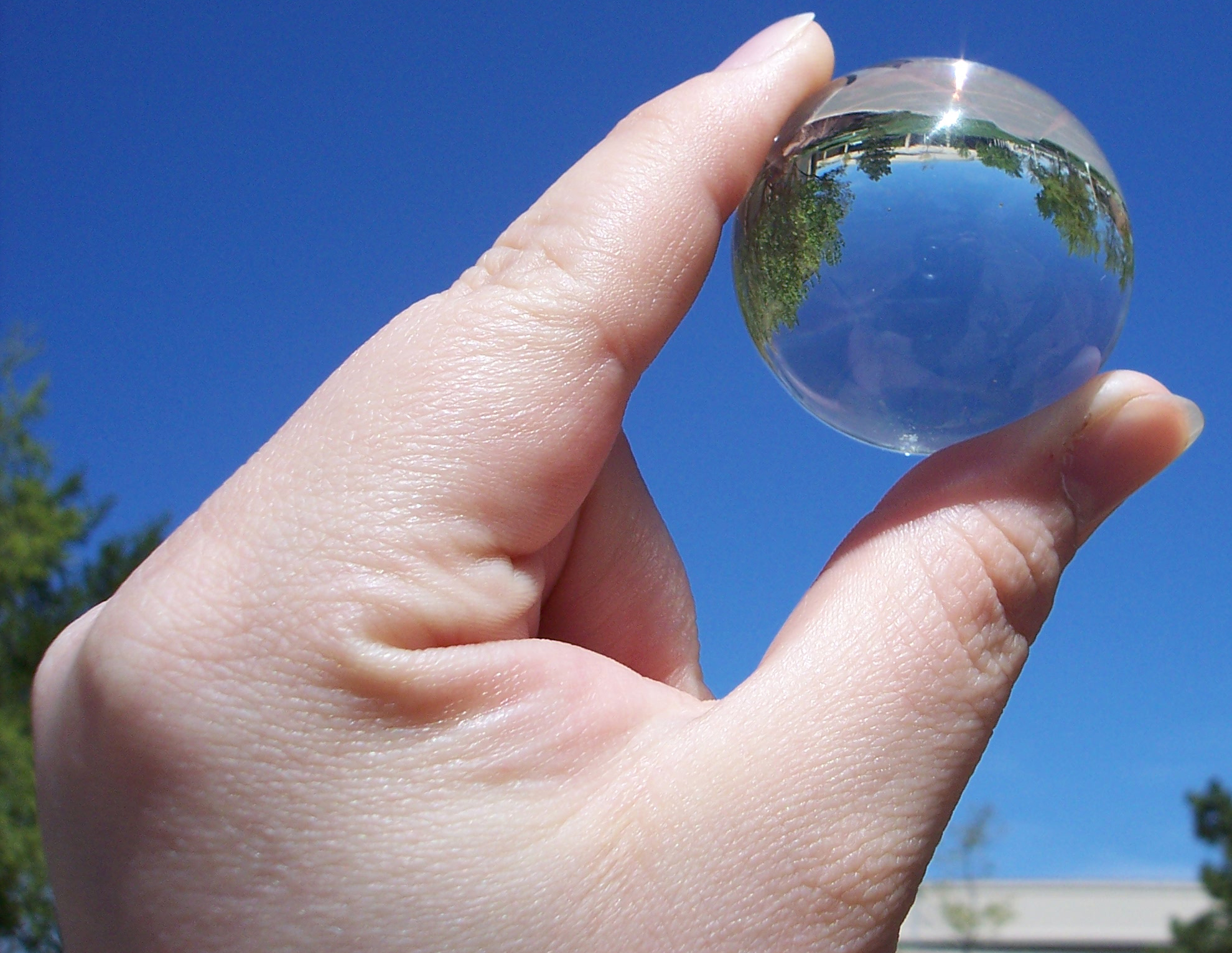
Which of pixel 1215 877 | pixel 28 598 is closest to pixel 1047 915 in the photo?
pixel 1215 877

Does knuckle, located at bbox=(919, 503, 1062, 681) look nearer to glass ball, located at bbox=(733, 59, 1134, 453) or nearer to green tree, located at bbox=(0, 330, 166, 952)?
glass ball, located at bbox=(733, 59, 1134, 453)

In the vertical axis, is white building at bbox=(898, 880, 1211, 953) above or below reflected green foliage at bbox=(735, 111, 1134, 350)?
above

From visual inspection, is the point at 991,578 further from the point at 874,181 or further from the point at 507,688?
the point at 507,688

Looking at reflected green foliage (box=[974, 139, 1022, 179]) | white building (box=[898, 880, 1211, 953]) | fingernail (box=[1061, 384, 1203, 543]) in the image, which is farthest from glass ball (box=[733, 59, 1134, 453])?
white building (box=[898, 880, 1211, 953])

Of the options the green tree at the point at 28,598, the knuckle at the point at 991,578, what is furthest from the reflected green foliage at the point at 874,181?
the green tree at the point at 28,598

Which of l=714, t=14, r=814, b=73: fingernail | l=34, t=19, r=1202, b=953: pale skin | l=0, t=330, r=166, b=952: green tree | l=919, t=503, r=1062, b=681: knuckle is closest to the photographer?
l=34, t=19, r=1202, b=953: pale skin

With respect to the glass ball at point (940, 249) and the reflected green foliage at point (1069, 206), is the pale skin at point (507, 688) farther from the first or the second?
the reflected green foliage at point (1069, 206)

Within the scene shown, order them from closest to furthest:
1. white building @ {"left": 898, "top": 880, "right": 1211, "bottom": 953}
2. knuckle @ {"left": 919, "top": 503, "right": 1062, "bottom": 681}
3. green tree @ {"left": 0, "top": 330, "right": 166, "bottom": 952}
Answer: knuckle @ {"left": 919, "top": 503, "right": 1062, "bottom": 681} < green tree @ {"left": 0, "top": 330, "right": 166, "bottom": 952} < white building @ {"left": 898, "top": 880, "right": 1211, "bottom": 953}
